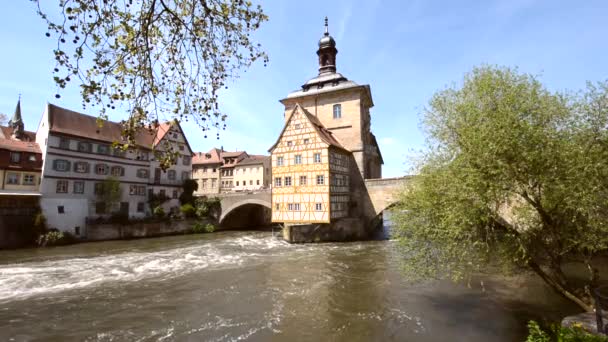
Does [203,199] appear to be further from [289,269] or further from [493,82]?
[493,82]

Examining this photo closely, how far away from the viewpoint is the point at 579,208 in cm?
621

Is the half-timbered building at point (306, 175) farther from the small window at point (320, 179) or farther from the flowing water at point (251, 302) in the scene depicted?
the flowing water at point (251, 302)

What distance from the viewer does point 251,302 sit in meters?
9.96

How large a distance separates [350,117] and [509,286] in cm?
2014

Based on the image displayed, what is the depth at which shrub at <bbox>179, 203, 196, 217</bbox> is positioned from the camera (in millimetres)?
30627

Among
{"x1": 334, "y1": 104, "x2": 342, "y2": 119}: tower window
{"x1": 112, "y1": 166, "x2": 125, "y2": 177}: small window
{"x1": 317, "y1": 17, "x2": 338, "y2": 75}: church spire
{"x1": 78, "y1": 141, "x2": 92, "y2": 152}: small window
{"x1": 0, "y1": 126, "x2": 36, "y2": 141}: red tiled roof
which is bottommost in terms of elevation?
{"x1": 112, "y1": 166, "x2": 125, "y2": 177}: small window

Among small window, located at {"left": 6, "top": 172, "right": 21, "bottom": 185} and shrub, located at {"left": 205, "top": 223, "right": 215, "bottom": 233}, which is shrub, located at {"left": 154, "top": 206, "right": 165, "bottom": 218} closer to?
shrub, located at {"left": 205, "top": 223, "right": 215, "bottom": 233}

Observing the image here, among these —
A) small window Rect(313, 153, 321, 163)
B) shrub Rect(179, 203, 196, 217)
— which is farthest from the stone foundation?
shrub Rect(179, 203, 196, 217)

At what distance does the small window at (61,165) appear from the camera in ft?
77.0

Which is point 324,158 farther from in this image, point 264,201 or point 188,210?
point 188,210

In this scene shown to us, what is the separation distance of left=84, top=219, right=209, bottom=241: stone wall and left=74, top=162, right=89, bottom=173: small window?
15.1ft

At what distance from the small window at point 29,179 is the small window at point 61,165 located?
1388mm

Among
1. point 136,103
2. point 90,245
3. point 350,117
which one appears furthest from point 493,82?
point 90,245

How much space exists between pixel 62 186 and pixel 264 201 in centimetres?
1548
